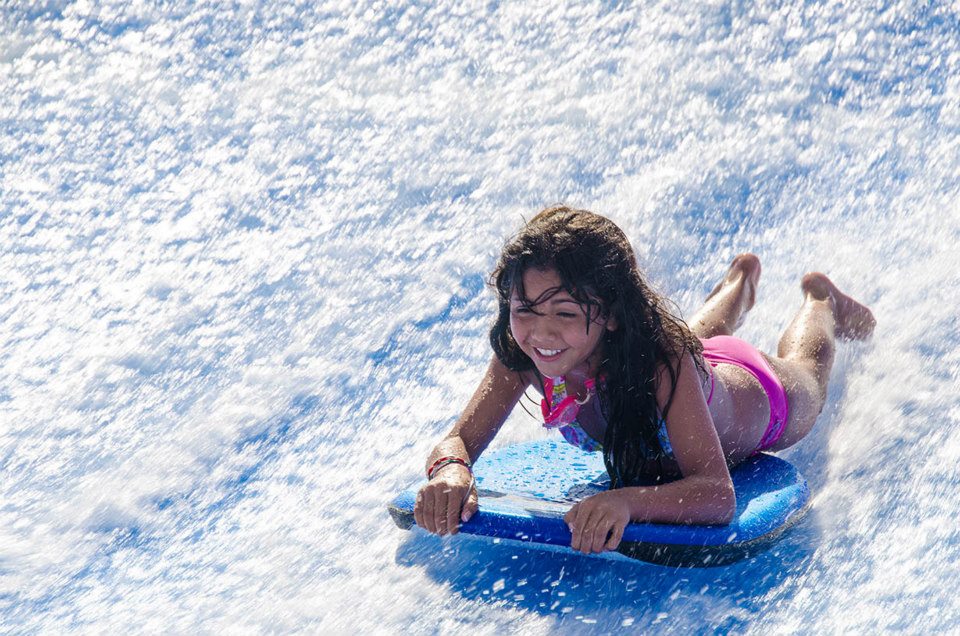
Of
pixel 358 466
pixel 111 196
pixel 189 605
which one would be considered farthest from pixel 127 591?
pixel 111 196

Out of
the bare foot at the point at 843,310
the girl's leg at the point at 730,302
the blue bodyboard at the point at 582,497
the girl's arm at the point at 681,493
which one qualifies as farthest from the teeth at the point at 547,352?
the bare foot at the point at 843,310

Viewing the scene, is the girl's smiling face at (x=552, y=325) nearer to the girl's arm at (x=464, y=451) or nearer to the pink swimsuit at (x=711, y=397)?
the pink swimsuit at (x=711, y=397)

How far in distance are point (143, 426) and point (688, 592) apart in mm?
2274

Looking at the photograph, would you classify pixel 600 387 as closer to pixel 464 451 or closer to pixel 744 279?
pixel 464 451

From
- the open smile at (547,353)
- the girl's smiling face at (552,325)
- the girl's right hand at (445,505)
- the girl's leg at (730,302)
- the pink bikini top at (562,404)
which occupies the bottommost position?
the girl's leg at (730,302)

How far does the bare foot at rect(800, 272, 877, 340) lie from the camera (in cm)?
385

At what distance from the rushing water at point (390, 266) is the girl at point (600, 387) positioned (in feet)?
0.86

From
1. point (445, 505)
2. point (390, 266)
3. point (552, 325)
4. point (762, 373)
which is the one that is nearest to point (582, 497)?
point (445, 505)

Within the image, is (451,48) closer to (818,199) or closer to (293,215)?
(293,215)

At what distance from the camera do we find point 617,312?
255 centimetres

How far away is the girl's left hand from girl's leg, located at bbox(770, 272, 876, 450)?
0.92m

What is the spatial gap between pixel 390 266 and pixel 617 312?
246 centimetres

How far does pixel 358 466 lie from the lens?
368 cm

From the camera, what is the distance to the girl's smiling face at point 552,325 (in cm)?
251
